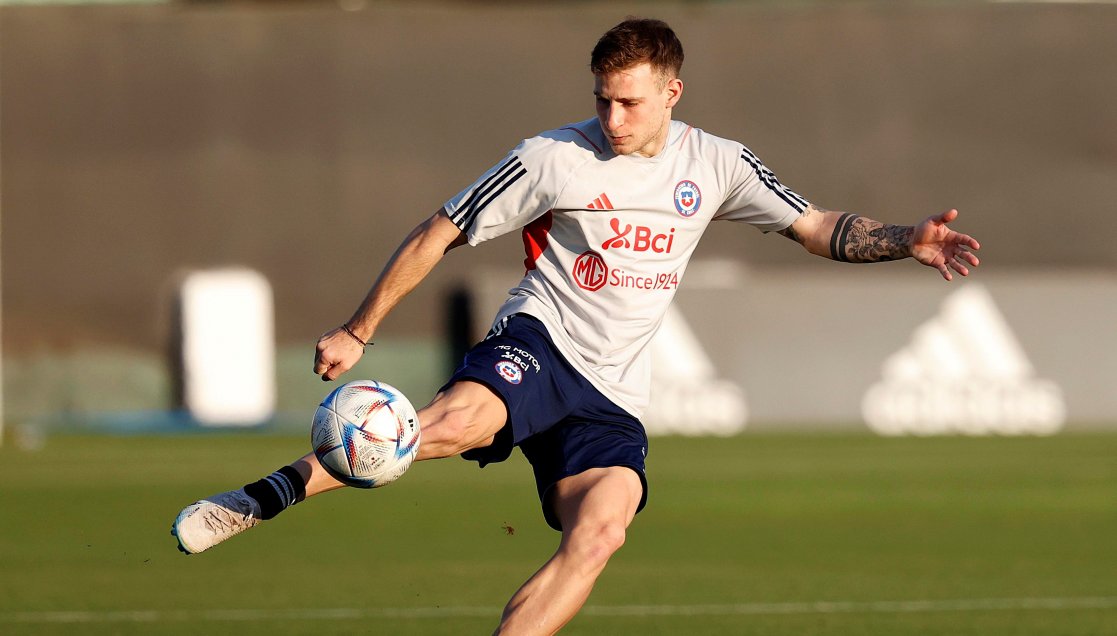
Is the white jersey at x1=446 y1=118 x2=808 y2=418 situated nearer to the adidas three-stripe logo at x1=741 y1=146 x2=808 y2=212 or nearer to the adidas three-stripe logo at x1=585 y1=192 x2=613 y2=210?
the adidas three-stripe logo at x1=585 y1=192 x2=613 y2=210

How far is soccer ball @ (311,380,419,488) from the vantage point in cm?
579

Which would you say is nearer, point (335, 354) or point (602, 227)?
point (335, 354)

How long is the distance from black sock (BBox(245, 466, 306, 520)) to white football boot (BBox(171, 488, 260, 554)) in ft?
0.08

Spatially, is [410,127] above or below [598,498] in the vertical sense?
below

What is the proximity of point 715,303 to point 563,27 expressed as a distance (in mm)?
5471

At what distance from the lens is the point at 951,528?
1231 centimetres

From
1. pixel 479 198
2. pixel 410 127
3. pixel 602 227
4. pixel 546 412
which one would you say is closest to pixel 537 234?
pixel 602 227

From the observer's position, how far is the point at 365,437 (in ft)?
19.0

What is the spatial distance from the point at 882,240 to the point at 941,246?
238mm

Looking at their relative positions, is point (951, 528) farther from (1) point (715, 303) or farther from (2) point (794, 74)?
(2) point (794, 74)

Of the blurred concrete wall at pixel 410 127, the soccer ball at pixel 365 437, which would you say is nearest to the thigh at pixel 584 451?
the soccer ball at pixel 365 437

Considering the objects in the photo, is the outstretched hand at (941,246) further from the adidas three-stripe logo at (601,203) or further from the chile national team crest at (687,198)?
the adidas three-stripe logo at (601,203)

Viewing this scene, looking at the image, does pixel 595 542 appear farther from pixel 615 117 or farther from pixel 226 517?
pixel 615 117

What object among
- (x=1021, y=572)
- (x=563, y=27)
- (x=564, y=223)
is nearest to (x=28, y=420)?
(x=563, y=27)
